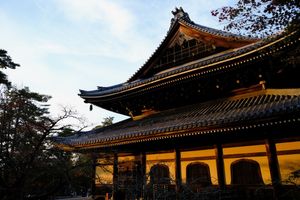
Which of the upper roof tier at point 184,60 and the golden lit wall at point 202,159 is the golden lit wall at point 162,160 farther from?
the upper roof tier at point 184,60

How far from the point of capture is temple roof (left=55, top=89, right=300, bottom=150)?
23.0ft

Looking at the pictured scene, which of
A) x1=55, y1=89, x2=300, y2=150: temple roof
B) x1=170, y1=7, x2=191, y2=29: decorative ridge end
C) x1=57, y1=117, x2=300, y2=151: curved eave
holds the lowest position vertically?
x1=57, y1=117, x2=300, y2=151: curved eave

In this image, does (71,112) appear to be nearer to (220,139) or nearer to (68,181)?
(68,181)

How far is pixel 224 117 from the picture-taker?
795 cm

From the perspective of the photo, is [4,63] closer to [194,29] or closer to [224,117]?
[194,29]

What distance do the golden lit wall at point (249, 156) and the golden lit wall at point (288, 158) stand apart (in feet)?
1.42

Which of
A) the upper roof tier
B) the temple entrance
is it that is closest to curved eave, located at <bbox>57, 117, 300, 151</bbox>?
the temple entrance

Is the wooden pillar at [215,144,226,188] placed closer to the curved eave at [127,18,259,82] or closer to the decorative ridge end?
the curved eave at [127,18,259,82]

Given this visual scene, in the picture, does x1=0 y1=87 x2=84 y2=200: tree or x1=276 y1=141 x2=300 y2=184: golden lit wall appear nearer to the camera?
x1=0 y1=87 x2=84 y2=200: tree

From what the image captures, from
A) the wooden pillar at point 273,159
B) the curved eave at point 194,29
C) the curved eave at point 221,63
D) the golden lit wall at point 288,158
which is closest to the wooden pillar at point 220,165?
the wooden pillar at point 273,159

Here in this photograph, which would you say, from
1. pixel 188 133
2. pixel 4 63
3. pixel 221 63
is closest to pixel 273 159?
pixel 188 133

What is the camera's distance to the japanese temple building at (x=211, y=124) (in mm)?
7578

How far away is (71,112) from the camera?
8.78 meters

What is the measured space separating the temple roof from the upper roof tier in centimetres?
86
